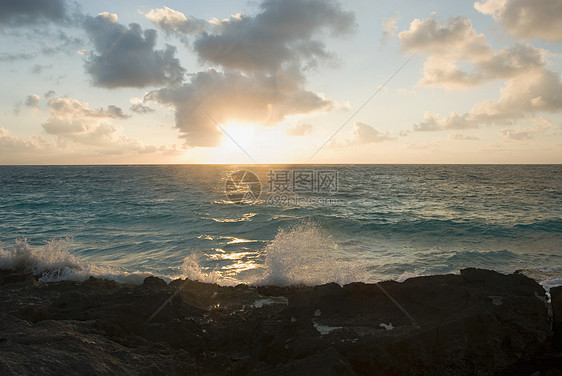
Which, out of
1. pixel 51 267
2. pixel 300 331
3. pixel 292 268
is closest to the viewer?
pixel 300 331

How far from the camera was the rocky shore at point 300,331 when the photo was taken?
14.4 feet

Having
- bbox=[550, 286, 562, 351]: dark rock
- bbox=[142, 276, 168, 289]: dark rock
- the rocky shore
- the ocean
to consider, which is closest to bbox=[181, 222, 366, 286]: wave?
the ocean

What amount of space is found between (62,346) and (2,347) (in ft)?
2.12

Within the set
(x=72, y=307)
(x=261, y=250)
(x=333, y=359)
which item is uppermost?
(x=333, y=359)

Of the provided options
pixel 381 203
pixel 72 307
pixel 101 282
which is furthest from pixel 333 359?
pixel 381 203

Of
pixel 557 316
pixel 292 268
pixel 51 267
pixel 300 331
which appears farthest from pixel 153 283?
pixel 557 316

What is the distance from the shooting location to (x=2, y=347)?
414 cm

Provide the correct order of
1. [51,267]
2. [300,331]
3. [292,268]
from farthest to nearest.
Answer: [51,267] < [292,268] < [300,331]

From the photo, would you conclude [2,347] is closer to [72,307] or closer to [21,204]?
[72,307]

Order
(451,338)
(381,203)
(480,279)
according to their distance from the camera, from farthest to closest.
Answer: (381,203)
(480,279)
(451,338)

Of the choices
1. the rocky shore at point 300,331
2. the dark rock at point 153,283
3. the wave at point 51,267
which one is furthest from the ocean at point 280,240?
the rocky shore at point 300,331

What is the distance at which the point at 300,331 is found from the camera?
5.75 m

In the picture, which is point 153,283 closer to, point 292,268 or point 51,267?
point 292,268

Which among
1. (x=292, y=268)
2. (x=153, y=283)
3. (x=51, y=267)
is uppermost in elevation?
(x=153, y=283)
